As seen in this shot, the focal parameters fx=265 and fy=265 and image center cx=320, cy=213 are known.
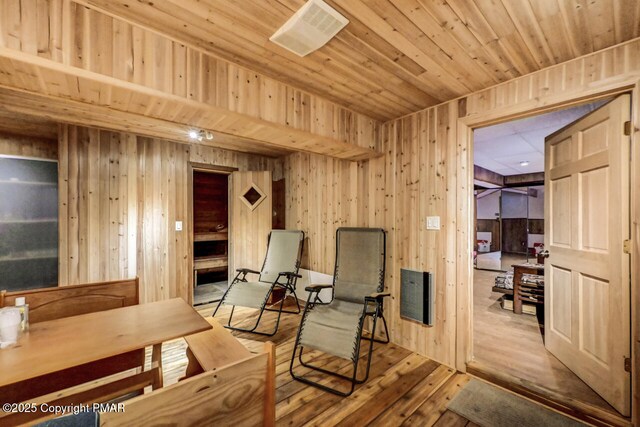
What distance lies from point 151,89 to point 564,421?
3334mm

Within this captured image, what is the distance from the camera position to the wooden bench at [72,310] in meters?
1.45

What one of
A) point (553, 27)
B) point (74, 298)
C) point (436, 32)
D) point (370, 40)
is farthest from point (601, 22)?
point (74, 298)

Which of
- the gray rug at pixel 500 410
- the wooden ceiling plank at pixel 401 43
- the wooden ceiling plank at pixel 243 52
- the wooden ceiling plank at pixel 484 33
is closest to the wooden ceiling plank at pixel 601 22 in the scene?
the wooden ceiling plank at pixel 484 33

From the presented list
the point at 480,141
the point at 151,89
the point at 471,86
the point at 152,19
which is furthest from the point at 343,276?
the point at 480,141

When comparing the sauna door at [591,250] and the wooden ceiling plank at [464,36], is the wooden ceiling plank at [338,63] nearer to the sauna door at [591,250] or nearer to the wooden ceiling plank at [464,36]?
the wooden ceiling plank at [464,36]

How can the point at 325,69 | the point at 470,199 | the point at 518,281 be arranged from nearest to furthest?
the point at 325,69, the point at 470,199, the point at 518,281

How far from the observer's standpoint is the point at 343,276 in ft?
9.67

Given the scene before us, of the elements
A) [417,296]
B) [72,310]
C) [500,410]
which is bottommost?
[500,410]

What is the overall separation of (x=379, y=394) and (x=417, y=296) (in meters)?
0.95

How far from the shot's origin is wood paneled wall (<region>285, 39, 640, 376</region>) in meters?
1.83

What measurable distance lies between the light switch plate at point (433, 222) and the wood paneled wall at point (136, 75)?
134 cm

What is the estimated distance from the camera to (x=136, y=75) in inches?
59.5

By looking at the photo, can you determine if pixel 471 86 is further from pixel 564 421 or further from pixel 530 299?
pixel 530 299

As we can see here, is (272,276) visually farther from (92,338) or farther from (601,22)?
(601,22)
